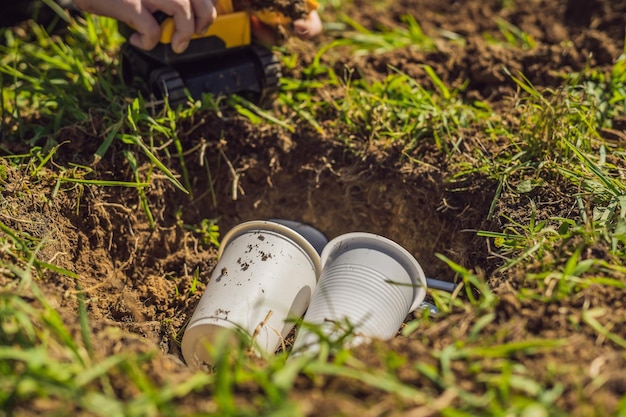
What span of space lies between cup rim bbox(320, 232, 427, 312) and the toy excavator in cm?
97

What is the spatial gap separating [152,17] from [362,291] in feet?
4.60

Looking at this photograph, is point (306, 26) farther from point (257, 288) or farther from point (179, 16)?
point (257, 288)

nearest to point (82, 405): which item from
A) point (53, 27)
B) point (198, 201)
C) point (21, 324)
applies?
point (21, 324)

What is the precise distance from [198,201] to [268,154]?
38 centimetres

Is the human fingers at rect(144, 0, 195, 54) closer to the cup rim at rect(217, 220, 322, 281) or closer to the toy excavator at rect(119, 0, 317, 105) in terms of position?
the toy excavator at rect(119, 0, 317, 105)

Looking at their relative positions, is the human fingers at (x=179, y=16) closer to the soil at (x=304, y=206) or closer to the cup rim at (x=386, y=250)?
the soil at (x=304, y=206)

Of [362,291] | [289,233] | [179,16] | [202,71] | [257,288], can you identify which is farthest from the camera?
[202,71]

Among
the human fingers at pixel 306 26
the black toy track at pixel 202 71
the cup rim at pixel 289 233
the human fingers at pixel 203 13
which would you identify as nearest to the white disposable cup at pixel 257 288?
the cup rim at pixel 289 233

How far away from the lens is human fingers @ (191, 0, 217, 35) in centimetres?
265

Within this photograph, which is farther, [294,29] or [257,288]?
[294,29]

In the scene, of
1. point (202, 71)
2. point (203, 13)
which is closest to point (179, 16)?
point (203, 13)

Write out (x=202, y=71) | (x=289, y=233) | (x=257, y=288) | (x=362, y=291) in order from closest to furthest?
(x=362, y=291) → (x=257, y=288) → (x=289, y=233) → (x=202, y=71)

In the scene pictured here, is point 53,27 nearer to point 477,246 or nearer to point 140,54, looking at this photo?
point 140,54

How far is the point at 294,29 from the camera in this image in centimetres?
305
